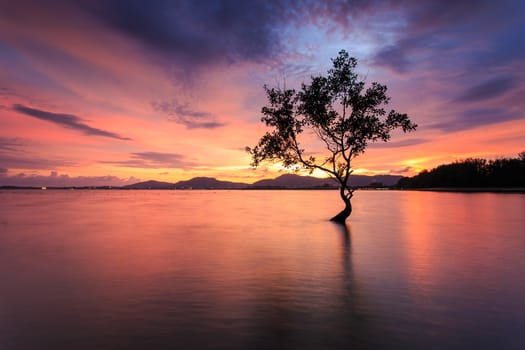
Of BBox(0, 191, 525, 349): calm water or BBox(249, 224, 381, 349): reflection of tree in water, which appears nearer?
BBox(249, 224, 381, 349): reflection of tree in water

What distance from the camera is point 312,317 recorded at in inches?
448

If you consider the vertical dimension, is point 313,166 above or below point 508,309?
above

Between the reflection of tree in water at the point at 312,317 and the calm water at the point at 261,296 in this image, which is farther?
the calm water at the point at 261,296

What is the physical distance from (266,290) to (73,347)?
7.85 m

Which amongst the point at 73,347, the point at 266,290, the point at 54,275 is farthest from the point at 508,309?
the point at 54,275

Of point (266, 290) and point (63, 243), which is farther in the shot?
point (63, 243)

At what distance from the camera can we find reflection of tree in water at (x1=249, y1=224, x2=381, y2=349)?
31.3 feet

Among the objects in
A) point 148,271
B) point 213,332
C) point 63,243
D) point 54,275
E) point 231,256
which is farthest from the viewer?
point 63,243

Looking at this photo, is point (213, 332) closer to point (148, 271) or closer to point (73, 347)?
point (73, 347)

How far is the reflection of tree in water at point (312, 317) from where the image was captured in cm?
953

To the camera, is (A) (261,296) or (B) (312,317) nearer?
(B) (312,317)

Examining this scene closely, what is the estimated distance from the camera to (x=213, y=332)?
1010cm

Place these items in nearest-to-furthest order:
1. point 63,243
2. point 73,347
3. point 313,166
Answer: point 73,347 → point 63,243 → point 313,166

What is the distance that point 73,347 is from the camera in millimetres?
9094
